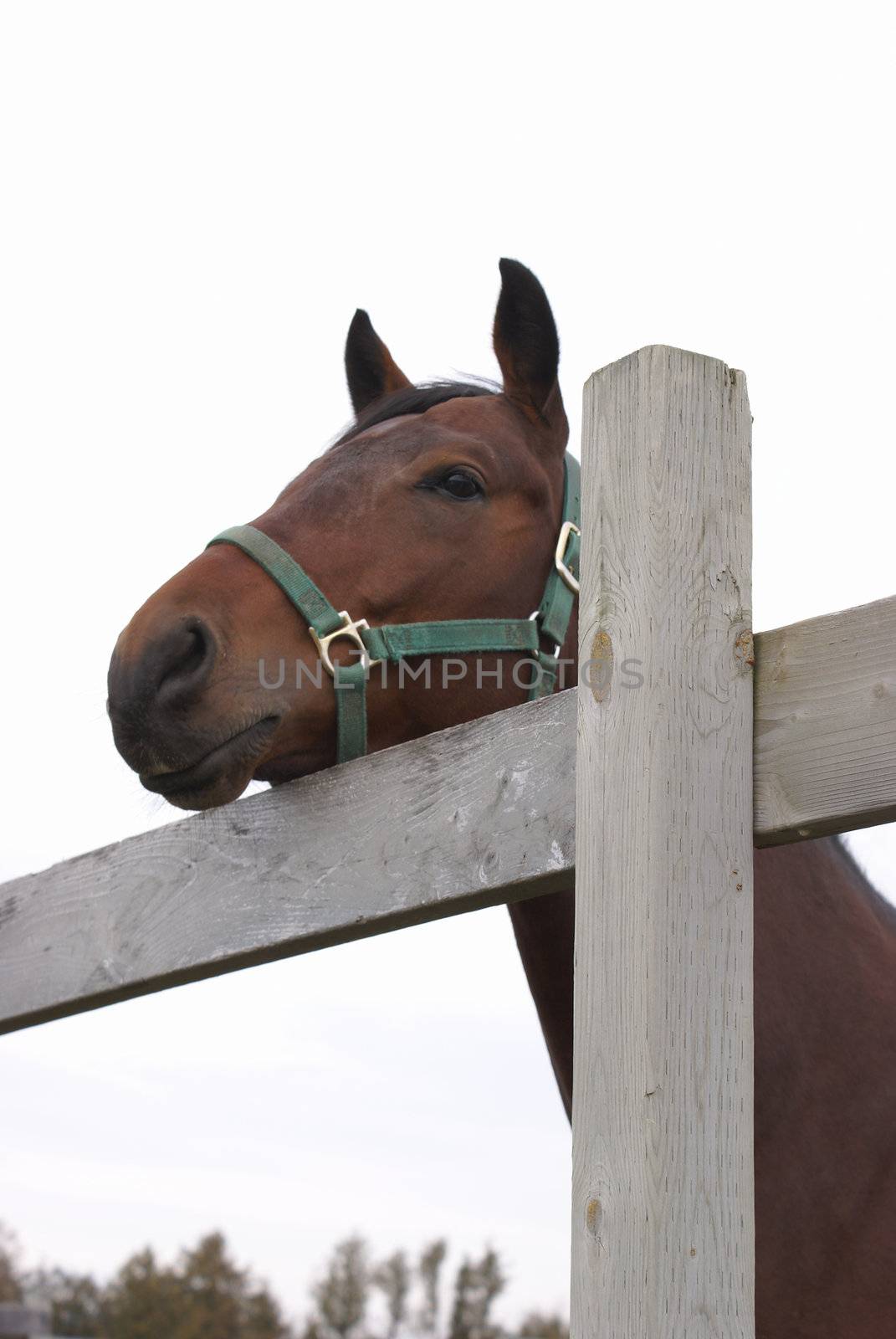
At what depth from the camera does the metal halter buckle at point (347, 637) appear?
2453mm

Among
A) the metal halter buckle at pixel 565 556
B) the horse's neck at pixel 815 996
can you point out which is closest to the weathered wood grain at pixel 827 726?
the horse's neck at pixel 815 996

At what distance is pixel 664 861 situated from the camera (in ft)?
4.55

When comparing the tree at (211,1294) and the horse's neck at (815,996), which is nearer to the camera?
the horse's neck at (815,996)

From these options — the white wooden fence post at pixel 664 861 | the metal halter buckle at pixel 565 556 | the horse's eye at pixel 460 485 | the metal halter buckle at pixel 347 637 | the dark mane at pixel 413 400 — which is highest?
the dark mane at pixel 413 400

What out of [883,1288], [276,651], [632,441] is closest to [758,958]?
[883,1288]

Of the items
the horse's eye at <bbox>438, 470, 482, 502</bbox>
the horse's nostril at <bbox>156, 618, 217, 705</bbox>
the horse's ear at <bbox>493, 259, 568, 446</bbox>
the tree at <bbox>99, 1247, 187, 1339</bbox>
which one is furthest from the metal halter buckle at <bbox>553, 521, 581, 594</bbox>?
the tree at <bbox>99, 1247, 187, 1339</bbox>

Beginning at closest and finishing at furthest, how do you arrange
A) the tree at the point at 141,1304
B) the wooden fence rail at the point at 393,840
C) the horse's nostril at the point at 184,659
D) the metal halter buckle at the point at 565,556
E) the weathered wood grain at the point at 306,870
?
1. the wooden fence rail at the point at 393,840
2. the weathered wood grain at the point at 306,870
3. the horse's nostril at the point at 184,659
4. the metal halter buckle at the point at 565,556
5. the tree at the point at 141,1304

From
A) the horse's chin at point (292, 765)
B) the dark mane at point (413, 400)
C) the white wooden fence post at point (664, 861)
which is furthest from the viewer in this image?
the dark mane at point (413, 400)

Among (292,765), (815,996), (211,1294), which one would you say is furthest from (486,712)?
(211,1294)

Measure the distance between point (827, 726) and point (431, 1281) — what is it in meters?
23.6

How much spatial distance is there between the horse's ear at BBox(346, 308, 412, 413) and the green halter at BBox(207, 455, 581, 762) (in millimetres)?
1133

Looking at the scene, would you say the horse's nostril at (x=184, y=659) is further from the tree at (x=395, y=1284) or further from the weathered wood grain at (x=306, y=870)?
the tree at (x=395, y=1284)

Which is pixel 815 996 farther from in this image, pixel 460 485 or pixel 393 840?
pixel 460 485

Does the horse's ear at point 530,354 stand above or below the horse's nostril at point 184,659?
above
